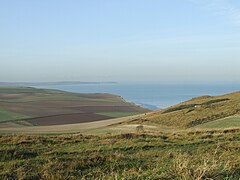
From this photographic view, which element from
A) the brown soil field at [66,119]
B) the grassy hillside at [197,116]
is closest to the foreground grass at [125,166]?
the grassy hillside at [197,116]

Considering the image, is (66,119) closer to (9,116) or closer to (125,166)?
(9,116)

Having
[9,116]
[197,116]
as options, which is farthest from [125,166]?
[9,116]

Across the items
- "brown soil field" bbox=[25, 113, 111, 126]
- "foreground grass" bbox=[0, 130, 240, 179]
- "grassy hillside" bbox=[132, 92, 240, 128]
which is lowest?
"brown soil field" bbox=[25, 113, 111, 126]

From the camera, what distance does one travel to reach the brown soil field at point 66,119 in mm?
58847

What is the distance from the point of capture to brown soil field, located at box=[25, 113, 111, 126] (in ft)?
193

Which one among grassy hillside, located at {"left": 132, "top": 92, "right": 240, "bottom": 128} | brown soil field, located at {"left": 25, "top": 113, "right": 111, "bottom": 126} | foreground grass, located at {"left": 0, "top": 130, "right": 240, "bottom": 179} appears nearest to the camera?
foreground grass, located at {"left": 0, "top": 130, "right": 240, "bottom": 179}

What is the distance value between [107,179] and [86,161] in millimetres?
2830

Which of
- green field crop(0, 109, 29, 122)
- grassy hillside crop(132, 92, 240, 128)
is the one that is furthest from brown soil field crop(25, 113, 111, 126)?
grassy hillside crop(132, 92, 240, 128)

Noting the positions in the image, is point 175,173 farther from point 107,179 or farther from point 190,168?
point 107,179

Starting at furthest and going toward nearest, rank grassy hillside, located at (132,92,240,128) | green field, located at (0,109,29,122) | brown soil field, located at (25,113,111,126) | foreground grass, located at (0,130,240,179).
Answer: brown soil field, located at (25,113,111,126) < green field, located at (0,109,29,122) < grassy hillside, located at (132,92,240,128) < foreground grass, located at (0,130,240,179)

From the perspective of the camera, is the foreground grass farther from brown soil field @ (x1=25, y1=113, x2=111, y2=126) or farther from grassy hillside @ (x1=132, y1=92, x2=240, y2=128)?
brown soil field @ (x1=25, y1=113, x2=111, y2=126)

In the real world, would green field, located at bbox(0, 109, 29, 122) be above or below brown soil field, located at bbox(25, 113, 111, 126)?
above

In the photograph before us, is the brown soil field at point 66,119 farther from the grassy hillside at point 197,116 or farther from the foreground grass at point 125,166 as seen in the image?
the foreground grass at point 125,166

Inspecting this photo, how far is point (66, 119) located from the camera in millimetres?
63844
